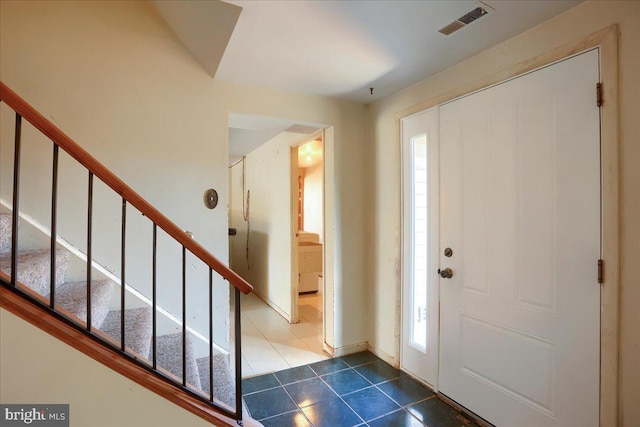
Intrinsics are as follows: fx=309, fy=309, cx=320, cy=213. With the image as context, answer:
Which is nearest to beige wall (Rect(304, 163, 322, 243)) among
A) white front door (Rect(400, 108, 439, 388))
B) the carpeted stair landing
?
white front door (Rect(400, 108, 439, 388))

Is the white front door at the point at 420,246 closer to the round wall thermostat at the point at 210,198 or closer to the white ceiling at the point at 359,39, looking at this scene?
the white ceiling at the point at 359,39

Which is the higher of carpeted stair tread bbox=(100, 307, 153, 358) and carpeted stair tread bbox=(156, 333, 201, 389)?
carpeted stair tread bbox=(100, 307, 153, 358)

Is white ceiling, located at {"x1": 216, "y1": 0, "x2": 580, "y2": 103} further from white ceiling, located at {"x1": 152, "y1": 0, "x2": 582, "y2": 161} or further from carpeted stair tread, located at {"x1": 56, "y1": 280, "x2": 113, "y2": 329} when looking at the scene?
carpeted stair tread, located at {"x1": 56, "y1": 280, "x2": 113, "y2": 329}

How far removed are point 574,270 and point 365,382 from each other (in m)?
1.60

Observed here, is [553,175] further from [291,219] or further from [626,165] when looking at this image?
[291,219]

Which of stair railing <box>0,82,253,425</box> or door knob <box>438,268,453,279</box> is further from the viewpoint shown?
door knob <box>438,268,453,279</box>

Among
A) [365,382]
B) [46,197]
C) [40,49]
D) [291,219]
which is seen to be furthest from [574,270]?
[40,49]

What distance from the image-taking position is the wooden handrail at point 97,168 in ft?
3.42

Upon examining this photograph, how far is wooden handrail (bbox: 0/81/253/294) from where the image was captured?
1.04 meters

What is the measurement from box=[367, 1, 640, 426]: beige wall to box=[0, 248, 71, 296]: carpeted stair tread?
7.42 ft

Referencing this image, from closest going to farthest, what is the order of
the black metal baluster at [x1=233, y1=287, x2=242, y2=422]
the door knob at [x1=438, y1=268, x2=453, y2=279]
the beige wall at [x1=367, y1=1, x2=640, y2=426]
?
the beige wall at [x1=367, y1=1, x2=640, y2=426]
the black metal baluster at [x1=233, y1=287, x2=242, y2=422]
the door knob at [x1=438, y1=268, x2=453, y2=279]

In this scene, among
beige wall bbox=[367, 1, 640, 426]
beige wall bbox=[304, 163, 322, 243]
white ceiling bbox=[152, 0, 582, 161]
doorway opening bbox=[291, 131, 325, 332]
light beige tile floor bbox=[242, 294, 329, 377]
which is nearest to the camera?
beige wall bbox=[367, 1, 640, 426]

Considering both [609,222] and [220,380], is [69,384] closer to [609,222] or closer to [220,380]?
[220,380]

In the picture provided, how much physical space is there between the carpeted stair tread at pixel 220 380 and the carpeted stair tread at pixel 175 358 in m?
0.11
